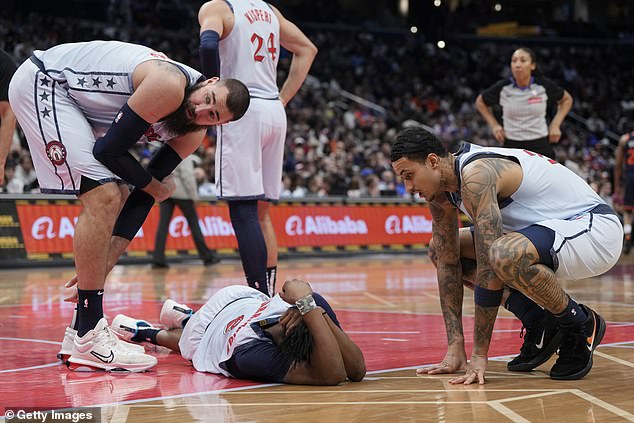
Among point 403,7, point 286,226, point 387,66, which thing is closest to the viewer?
point 286,226

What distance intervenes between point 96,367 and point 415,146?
1.96 m

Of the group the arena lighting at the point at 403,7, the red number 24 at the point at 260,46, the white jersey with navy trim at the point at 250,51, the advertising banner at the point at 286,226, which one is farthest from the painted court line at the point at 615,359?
the arena lighting at the point at 403,7

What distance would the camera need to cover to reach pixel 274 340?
14.3 ft

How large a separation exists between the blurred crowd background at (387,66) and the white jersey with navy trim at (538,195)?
11.3m

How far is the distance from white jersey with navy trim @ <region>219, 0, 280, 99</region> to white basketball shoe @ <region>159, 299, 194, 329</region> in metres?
1.77

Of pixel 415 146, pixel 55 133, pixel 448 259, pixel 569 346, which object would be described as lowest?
pixel 569 346

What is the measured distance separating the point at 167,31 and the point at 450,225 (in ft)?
77.2

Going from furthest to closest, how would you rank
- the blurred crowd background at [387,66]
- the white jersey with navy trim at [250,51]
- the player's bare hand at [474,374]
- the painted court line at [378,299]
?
the blurred crowd background at [387,66], the painted court line at [378,299], the white jersey with navy trim at [250,51], the player's bare hand at [474,374]

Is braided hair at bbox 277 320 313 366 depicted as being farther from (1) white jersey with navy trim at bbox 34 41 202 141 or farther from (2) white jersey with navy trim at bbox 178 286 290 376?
(1) white jersey with navy trim at bbox 34 41 202 141

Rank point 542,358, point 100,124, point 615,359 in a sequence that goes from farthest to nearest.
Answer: point 100,124 → point 615,359 → point 542,358

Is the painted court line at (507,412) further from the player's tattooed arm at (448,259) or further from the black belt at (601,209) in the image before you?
the black belt at (601,209)

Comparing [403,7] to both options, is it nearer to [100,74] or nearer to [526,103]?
[526,103]

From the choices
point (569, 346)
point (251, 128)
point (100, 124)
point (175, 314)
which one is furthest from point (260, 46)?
point (569, 346)

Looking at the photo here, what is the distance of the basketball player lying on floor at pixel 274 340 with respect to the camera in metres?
4.17
